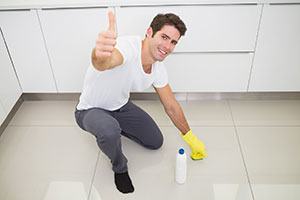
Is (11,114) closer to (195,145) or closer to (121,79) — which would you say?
(121,79)

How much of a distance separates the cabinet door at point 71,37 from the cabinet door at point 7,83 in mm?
266

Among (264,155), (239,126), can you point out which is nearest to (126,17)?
(239,126)

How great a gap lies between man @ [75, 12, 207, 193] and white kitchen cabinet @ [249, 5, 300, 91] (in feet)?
2.07

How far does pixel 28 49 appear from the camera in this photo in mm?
1824

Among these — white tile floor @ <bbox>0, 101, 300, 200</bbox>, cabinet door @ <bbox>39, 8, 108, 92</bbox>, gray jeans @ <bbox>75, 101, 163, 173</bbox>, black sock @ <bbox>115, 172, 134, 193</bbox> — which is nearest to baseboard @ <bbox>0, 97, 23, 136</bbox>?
white tile floor @ <bbox>0, 101, 300, 200</bbox>

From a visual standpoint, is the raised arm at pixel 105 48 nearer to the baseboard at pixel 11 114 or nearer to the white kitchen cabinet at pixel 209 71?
the white kitchen cabinet at pixel 209 71

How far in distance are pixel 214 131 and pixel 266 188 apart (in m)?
0.46

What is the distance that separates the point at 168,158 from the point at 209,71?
61 centimetres

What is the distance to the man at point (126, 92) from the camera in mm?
1284

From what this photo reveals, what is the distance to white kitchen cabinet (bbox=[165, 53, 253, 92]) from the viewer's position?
5.99 ft

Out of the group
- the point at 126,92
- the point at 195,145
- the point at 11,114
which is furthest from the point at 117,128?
the point at 11,114

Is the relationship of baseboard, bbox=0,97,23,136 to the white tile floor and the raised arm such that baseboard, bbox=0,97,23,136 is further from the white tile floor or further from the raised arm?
the raised arm

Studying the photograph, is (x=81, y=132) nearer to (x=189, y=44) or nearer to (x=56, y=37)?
(x=56, y=37)

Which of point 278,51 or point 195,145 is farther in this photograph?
point 278,51
